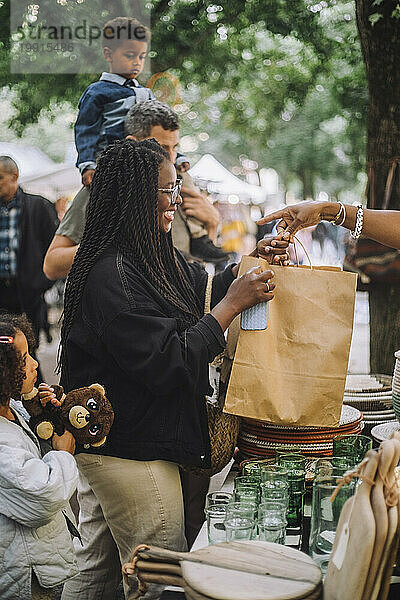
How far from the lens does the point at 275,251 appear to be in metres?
2.55

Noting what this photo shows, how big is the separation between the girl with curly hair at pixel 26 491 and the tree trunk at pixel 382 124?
111 inches

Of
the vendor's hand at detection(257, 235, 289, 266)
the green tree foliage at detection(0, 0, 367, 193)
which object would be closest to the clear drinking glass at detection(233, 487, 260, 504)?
the vendor's hand at detection(257, 235, 289, 266)

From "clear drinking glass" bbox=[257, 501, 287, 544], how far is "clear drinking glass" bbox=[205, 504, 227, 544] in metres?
0.09

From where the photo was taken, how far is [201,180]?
13.7 meters

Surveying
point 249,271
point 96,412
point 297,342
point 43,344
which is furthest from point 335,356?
point 43,344

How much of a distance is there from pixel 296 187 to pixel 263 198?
58.3ft

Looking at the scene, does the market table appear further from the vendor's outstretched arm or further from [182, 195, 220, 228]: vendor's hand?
[182, 195, 220, 228]: vendor's hand

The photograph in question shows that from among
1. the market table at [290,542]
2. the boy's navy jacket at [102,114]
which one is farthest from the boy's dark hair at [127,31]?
the market table at [290,542]

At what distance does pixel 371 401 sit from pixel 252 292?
3.10 ft

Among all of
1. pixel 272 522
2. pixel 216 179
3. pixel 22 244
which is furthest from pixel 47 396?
pixel 216 179

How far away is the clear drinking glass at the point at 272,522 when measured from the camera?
5.85ft

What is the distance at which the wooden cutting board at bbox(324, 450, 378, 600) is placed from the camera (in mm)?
1298

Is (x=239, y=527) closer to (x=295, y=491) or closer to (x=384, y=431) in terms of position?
(x=295, y=491)

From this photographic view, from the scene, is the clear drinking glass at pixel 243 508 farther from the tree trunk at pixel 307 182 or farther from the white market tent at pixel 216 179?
the tree trunk at pixel 307 182
